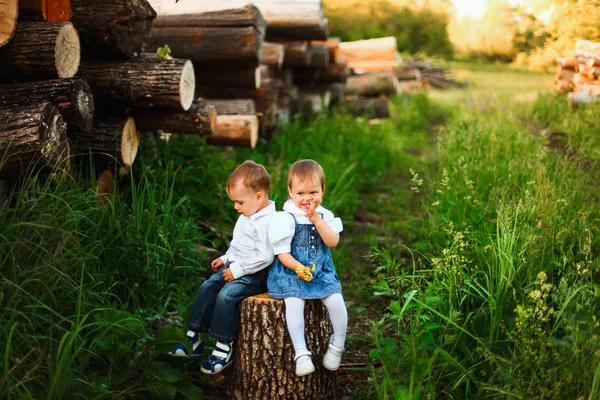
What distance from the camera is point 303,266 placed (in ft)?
10.7

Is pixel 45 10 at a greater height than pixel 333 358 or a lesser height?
greater

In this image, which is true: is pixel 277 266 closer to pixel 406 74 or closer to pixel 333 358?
pixel 333 358

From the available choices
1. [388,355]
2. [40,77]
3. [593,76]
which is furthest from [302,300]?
[593,76]

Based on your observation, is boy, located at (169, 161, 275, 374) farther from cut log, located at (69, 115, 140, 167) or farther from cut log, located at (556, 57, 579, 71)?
cut log, located at (556, 57, 579, 71)

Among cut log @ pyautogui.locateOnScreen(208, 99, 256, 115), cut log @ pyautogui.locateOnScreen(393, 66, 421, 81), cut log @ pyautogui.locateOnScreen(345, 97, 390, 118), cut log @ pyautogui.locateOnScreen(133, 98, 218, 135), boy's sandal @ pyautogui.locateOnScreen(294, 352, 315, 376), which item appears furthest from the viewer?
cut log @ pyautogui.locateOnScreen(393, 66, 421, 81)

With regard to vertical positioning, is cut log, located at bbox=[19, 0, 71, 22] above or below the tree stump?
above

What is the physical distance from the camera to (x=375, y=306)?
15.6ft

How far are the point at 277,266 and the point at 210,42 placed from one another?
4097 mm

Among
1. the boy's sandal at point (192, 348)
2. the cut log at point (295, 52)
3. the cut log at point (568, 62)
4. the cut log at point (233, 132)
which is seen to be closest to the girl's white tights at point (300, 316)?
the boy's sandal at point (192, 348)

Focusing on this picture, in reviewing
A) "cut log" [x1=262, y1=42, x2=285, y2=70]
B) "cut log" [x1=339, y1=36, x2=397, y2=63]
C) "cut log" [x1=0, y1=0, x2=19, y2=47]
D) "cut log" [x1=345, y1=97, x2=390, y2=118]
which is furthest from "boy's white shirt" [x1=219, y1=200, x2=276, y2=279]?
"cut log" [x1=339, y1=36, x2=397, y2=63]

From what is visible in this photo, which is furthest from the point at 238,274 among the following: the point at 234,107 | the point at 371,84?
the point at 371,84

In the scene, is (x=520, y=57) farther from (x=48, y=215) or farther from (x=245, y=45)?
(x=48, y=215)

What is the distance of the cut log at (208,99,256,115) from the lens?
7.17 m

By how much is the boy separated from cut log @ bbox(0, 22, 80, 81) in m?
1.58
